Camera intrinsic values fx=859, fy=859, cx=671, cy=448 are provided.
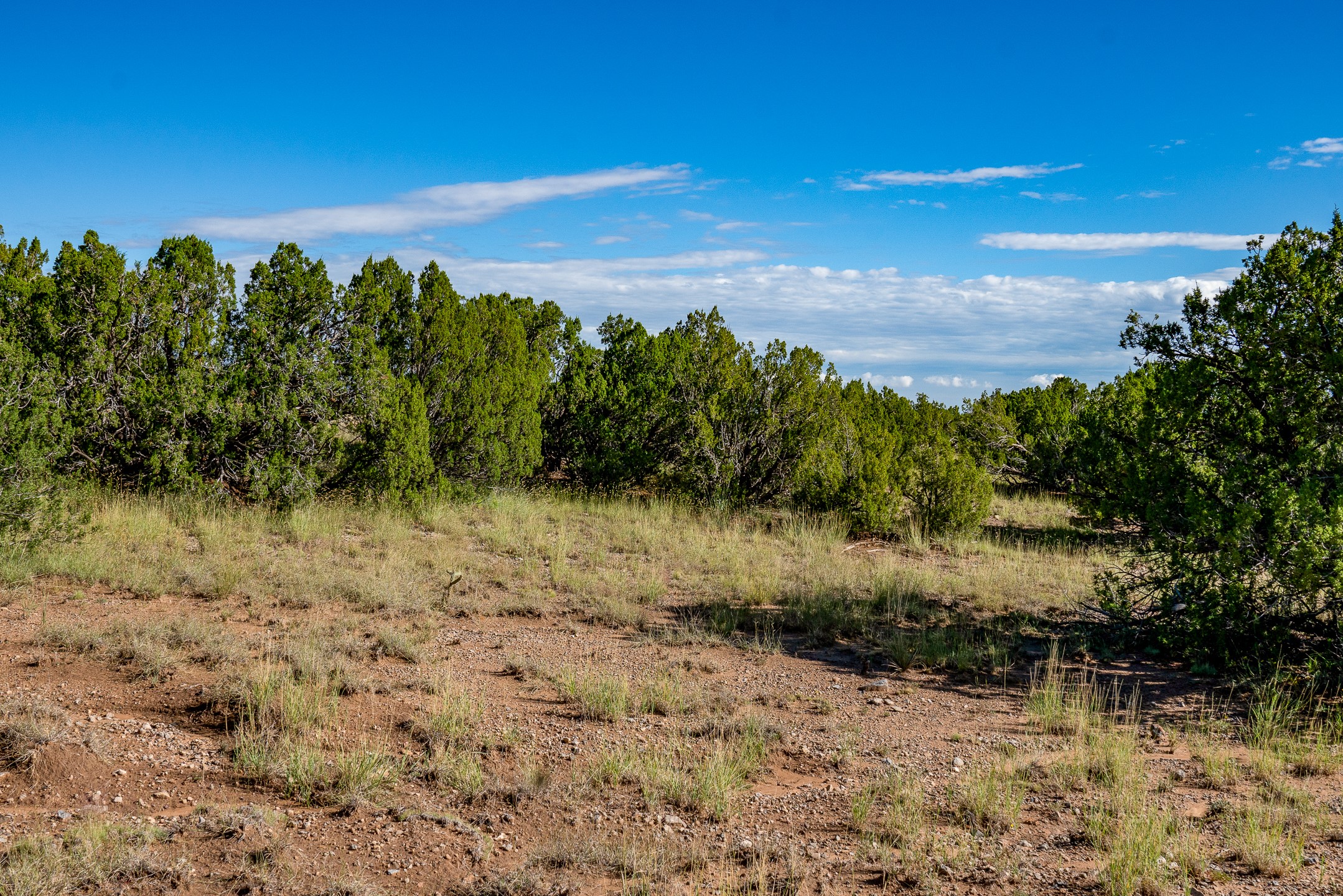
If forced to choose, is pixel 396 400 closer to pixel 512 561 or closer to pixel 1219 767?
pixel 512 561

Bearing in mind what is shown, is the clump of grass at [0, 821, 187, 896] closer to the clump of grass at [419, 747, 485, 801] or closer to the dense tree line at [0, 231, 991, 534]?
the clump of grass at [419, 747, 485, 801]

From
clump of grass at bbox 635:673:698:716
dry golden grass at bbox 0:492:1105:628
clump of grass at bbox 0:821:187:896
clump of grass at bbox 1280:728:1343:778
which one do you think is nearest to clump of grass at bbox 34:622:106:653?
dry golden grass at bbox 0:492:1105:628

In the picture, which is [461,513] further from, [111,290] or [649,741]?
[649,741]

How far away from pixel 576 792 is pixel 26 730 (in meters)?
2.86

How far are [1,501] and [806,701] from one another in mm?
7459

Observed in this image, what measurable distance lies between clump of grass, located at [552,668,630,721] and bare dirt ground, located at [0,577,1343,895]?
7cm

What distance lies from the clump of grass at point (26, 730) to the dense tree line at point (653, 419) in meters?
Result: 4.12

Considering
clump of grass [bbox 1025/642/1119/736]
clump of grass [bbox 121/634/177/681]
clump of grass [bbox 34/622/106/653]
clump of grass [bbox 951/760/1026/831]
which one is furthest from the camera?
clump of grass [bbox 34/622/106/653]

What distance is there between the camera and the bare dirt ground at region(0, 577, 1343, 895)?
3.67 m

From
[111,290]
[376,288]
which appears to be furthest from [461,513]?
[111,290]

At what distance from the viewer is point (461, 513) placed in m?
11.9

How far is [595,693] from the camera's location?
18.8ft

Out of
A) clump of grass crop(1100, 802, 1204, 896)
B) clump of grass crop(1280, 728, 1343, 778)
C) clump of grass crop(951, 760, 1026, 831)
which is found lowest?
clump of grass crop(951, 760, 1026, 831)

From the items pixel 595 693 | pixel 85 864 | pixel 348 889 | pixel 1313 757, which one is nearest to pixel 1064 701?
pixel 1313 757
